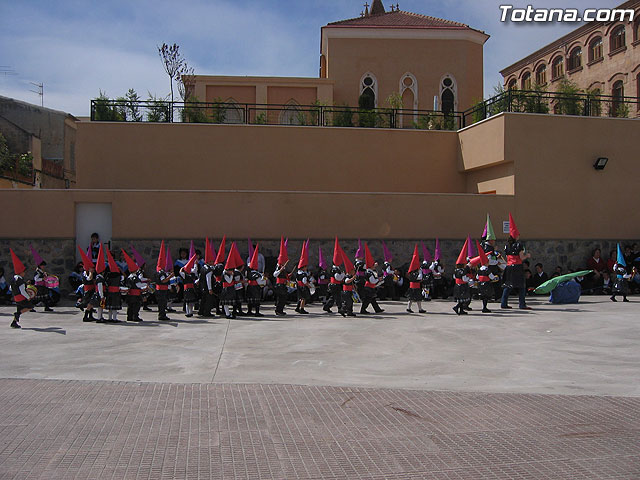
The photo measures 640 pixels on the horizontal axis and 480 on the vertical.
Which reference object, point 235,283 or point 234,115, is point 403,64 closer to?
point 234,115

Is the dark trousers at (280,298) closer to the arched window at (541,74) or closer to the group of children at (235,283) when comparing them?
the group of children at (235,283)

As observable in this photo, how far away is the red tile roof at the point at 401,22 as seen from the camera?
33156 mm

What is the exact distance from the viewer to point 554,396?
814 centimetres

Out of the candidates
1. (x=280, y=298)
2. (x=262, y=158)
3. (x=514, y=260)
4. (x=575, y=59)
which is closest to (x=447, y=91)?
(x=262, y=158)

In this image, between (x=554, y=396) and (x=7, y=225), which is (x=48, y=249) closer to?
(x=7, y=225)

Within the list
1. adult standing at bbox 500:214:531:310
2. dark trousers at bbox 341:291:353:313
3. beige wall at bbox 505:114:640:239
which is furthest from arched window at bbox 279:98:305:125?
adult standing at bbox 500:214:531:310

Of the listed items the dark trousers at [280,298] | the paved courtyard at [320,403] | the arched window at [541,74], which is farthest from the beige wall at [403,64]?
the paved courtyard at [320,403]

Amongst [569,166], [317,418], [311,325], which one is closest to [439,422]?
[317,418]

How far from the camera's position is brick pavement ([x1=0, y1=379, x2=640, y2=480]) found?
18.6 ft

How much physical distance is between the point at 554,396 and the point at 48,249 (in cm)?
1679

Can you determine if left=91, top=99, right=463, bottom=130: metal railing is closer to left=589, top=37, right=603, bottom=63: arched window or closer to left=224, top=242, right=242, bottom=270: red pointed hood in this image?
left=224, top=242, right=242, bottom=270: red pointed hood

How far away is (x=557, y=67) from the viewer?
156 ft

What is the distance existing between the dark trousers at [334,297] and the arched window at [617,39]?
107ft

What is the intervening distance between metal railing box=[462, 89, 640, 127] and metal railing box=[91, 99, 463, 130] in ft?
7.86
